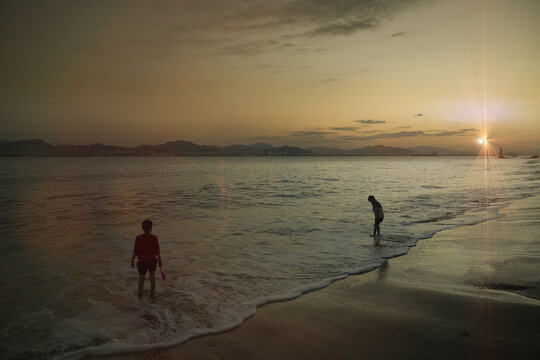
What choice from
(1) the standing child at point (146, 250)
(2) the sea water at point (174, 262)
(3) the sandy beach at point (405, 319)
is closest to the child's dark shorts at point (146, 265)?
(1) the standing child at point (146, 250)

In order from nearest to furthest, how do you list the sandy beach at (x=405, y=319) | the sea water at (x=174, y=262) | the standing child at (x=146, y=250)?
the sandy beach at (x=405, y=319) < the sea water at (x=174, y=262) < the standing child at (x=146, y=250)

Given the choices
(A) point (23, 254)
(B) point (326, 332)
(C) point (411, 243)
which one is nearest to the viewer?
(B) point (326, 332)

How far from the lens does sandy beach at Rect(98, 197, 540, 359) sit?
16.4 feet

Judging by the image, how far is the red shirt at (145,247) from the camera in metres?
7.41

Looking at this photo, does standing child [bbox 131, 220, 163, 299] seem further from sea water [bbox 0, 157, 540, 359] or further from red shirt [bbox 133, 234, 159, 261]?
sea water [bbox 0, 157, 540, 359]

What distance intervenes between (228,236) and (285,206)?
31.1 feet

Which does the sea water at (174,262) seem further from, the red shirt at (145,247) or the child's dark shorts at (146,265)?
the red shirt at (145,247)

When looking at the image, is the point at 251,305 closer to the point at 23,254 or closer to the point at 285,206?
the point at 23,254

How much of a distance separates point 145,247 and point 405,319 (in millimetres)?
5605

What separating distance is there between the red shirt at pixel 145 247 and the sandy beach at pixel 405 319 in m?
2.52

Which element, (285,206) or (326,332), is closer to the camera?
(326,332)

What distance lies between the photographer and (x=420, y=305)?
6.61m

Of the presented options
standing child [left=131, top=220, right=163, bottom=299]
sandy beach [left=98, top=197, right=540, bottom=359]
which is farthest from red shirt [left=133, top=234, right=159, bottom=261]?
sandy beach [left=98, top=197, right=540, bottom=359]

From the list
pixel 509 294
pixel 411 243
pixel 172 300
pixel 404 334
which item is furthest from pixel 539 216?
pixel 172 300
